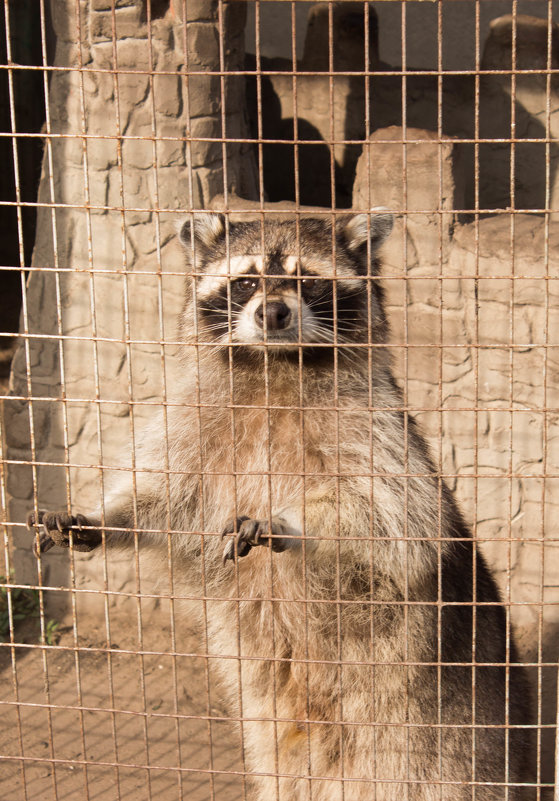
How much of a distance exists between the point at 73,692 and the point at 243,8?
10.2ft

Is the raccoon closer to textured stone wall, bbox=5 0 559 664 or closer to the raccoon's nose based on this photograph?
the raccoon's nose

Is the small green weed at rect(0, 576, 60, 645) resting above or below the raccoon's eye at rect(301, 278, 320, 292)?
below

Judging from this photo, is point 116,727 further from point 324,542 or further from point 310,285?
point 310,285

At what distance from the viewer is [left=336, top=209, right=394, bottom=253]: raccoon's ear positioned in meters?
2.91

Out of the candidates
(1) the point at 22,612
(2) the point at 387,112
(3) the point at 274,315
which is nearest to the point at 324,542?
(3) the point at 274,315

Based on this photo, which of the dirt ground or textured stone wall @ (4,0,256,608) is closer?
the dirt ground

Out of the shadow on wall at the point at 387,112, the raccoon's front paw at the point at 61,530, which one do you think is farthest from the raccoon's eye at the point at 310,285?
the shadow on wall at the point at 387,112

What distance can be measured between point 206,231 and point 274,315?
727 millimetres

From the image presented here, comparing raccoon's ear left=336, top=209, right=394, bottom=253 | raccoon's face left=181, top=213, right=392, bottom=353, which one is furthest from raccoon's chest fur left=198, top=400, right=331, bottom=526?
raccoon's ear left=336, top=209, right=394, bottom=253

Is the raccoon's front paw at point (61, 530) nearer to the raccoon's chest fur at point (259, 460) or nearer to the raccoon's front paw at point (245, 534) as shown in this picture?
the raccoon's chest fur at point (259, 460)

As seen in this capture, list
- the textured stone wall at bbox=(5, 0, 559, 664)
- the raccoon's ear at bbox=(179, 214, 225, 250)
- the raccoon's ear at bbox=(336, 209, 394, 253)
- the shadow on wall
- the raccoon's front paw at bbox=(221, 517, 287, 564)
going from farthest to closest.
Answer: the shadow on wall < the textured stone wall at bbox=(5, 0, 559, 664) < the raccoon's ear at bbox=(179, 214, 225, 250) < the raccoon's ear at bbox=(336, 209, 394, 253) < the raccoon's front paw at bbox=(221, 517, 287, 564)

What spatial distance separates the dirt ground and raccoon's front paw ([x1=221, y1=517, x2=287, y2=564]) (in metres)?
1.21

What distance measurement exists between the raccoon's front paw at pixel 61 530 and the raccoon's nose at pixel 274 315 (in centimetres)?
75

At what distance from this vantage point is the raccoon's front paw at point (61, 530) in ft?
8.49
